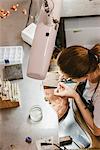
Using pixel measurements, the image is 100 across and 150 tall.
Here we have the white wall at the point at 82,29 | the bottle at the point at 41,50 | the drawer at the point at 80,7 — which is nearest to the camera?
the bottle at the point at 41,50

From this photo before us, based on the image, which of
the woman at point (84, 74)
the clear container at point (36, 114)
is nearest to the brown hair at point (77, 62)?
the woman at point (84, 74)

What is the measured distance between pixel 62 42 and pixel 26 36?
2.30 ft

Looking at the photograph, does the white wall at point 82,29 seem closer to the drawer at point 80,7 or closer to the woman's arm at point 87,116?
the drawer at point 80,7

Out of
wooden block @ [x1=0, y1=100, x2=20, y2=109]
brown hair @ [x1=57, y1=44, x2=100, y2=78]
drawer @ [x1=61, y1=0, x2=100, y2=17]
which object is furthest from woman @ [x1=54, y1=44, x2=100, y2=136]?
drawer @ [x1=61, y1=0, x2=100, y2=17]

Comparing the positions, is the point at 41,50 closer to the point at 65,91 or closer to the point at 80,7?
the point at 65,91

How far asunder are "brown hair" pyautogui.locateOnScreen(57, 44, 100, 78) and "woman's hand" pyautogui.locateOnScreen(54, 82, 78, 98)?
256mm

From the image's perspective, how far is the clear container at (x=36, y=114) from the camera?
1959 mm

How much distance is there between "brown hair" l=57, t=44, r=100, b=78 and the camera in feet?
5.83

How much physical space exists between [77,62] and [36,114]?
1.39 feet

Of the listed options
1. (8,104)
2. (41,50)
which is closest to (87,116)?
(8,104)

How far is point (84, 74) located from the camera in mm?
1796

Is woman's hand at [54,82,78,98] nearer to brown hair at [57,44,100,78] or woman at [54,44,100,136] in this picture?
woman at [54,44,100,136]

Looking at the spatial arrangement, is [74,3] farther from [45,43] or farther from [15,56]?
[45,43]

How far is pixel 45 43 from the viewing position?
1313 mm
